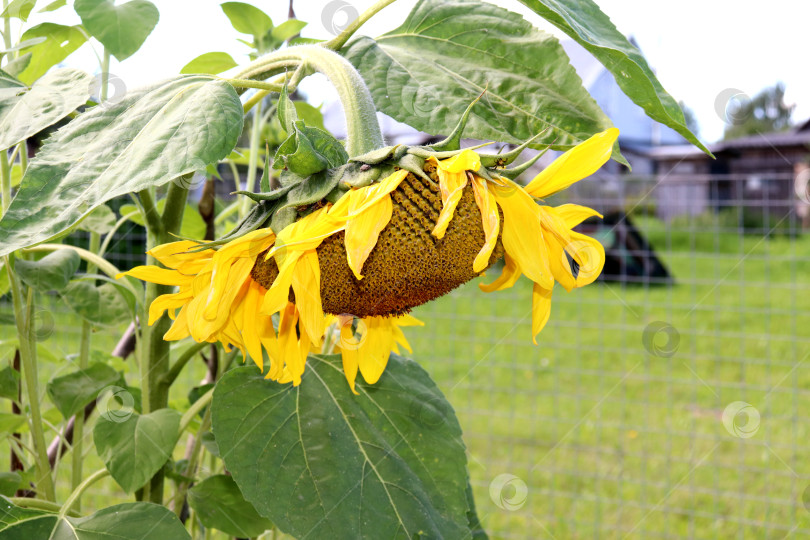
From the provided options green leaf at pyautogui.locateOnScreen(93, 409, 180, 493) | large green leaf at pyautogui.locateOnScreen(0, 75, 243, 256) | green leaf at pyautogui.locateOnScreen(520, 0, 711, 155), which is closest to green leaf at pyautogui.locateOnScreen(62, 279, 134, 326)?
green leaf at pyautogui.locateOnScreen(93, 409, 180, 493)

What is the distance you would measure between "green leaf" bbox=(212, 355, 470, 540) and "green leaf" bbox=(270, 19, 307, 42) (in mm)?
253

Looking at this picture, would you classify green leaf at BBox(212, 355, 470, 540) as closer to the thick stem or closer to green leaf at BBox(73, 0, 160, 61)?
the thick stem

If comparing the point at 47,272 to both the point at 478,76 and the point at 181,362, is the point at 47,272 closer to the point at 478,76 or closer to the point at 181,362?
the point at 181,362

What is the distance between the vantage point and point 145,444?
1.40 ft

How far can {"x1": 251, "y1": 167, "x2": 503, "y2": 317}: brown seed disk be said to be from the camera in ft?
1.01

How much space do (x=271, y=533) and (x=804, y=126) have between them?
8.23m

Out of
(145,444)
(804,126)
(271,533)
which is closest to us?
(145,444)

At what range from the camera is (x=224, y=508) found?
460 mm

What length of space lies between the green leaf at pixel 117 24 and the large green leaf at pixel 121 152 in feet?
0.13

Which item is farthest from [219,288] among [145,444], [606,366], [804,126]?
[804,126]

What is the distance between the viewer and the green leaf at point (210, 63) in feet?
1.72

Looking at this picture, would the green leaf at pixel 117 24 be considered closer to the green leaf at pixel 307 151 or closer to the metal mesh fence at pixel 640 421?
the green leaf at pixel 307 151

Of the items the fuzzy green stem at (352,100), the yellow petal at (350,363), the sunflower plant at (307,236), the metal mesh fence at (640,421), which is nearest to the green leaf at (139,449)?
the sunflower plant at (307,236)

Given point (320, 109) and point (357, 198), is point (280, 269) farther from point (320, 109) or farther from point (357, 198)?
point (320, 109)
